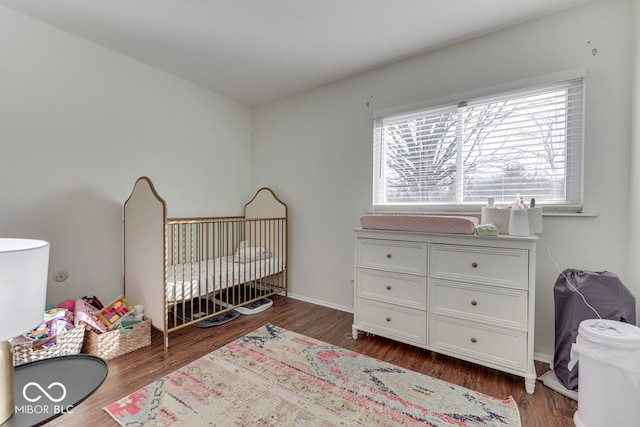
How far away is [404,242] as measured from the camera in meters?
2.06

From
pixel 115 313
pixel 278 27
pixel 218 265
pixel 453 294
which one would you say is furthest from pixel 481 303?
pixel 115 313

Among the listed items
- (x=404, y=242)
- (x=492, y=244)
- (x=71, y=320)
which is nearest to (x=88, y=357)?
(x=71, y=320)

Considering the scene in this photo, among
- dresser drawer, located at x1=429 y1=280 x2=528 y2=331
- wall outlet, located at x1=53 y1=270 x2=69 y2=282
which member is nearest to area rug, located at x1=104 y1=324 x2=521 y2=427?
dresser drawer, located at x1=429 y1=280 x2=528 y2=331

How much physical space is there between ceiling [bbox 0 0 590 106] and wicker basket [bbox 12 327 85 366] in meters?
2.20

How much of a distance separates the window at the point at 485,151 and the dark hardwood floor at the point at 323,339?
1.19 meters

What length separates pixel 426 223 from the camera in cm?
197

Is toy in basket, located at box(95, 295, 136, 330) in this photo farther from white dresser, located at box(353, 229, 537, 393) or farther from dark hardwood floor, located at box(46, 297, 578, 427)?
white dresser, located at box(353, 229, 537, 393)

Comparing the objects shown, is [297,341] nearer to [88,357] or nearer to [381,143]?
[88,357]

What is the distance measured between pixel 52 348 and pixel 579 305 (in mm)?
3221

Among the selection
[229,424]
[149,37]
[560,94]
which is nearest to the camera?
[229,424]

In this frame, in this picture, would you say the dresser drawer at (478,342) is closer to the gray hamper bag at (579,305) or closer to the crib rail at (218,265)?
the gray hamper bag at (579,305)

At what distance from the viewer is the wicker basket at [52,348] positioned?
1.62 m

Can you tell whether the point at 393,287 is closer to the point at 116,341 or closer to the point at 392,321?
the point at 392,321

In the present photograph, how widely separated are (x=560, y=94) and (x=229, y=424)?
2895 millimetres
